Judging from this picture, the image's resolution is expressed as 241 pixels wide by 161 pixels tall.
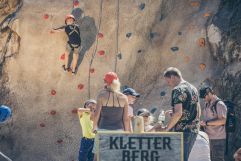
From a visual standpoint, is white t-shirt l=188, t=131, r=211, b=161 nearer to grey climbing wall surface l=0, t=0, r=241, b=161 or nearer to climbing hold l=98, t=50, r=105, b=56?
grey climbing wall surface l=0, t=0, r=241, b=161

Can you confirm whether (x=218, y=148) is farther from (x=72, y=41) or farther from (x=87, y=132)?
(x=72, y=41)

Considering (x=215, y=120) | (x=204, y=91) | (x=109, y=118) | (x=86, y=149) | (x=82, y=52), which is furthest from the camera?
(x=82, y=52)

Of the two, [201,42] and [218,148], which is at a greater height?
[201,42]

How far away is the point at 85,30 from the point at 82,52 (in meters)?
0.53

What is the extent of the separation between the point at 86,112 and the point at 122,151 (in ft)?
10.2

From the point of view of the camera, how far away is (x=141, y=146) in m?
6.62

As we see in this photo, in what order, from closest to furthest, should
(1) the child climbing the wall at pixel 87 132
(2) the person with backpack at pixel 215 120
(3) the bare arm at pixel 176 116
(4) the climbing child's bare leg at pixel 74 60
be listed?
(3) the bare arm at pixel 176 116 → (2) the person with backpack at pixel 215 120 → (1) the child climbing the wall at pixel 87 132 → (4) the climbing child's bare leg at pixel 74 60

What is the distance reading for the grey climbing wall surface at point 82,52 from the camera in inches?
522

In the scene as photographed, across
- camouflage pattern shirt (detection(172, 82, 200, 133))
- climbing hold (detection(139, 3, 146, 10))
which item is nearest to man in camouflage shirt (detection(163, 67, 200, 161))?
camouflage pattern shirt (detection(172, 82, 200, 133))

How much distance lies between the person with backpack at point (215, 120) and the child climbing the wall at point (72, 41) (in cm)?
484

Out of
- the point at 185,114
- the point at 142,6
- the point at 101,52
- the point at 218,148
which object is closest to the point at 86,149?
the point at 218,148

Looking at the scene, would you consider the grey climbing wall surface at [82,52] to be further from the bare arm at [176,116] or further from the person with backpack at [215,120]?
the bare arm at [176,116]

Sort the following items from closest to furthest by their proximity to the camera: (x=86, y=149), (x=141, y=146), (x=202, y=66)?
(x=141, y=146), (x=86, y=149), (x=202, y=66)

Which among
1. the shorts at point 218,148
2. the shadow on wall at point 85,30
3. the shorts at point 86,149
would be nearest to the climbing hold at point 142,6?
the shadow on wall at point 85,30
